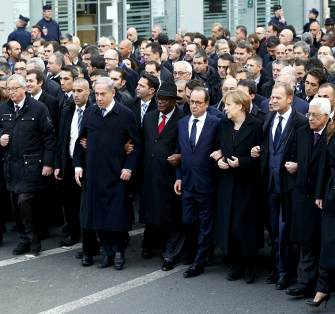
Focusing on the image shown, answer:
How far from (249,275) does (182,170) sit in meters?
1.32

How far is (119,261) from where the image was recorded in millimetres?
10852

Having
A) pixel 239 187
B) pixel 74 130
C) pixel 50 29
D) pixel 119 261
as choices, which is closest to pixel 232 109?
pixel 239 187

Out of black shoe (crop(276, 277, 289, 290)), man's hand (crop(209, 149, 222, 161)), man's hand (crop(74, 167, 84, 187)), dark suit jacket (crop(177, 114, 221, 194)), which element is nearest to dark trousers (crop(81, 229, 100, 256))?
man's hand (crop(74, 167, 84, 187))

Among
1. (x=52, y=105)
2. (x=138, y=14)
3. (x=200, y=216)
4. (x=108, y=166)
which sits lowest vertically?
(x=200, y=216)

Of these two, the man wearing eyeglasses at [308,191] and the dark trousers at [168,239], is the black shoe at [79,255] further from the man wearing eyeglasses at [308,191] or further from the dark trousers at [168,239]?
the man wearing eyeglasses at [308,191]

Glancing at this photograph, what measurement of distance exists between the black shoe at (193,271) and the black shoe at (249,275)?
494mm

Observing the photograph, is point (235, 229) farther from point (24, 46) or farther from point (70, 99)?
point (24, 46)

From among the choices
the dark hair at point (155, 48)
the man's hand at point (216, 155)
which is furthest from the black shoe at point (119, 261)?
the dark hair at point (155, 48)

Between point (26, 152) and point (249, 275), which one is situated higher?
point (26, 152)

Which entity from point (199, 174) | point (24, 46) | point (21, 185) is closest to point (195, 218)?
point (199, 174)

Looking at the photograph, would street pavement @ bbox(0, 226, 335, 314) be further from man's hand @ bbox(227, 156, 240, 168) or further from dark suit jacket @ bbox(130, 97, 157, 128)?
dark suit jacket @ bbox(130, 97, 157, 128)

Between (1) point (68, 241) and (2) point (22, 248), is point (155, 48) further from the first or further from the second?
(2) point (22, 248)

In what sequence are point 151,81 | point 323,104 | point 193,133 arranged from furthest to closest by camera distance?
point 151,81, point 193,133, point 323,104

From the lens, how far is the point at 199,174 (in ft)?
34.5
